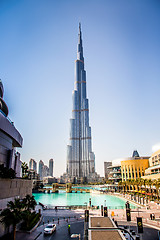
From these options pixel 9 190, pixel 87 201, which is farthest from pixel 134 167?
pixel 9 190

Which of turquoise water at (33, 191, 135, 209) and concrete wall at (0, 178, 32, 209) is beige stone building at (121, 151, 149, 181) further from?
concrete wall at (0, 178, 32, 209)

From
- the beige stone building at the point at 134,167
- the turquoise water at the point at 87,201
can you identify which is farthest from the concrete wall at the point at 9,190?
the beige stone building at the point at 134,167

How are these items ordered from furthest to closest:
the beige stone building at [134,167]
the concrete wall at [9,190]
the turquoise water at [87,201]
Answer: the beige stone building at [134,167], the turquoise water at [87,201], the concrete wall at [9,190]

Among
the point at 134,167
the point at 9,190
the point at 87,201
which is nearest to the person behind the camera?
the point at 9,190

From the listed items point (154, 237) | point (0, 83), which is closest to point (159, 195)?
point (154, 237)

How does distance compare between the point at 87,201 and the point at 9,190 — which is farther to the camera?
the point at 87,201

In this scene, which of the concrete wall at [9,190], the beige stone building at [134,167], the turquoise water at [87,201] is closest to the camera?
the concrete wall at [9,190]

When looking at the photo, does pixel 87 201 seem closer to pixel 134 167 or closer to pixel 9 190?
pixel 134 167

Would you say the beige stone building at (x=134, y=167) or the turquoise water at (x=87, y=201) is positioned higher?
the beige stone building at (x=134, y=167)

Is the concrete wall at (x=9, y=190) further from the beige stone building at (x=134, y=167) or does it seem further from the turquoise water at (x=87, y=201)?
the beige stone building at (x=134, y=167)

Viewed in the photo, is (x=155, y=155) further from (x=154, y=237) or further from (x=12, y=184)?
(x=12, y=184)

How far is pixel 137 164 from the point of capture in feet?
437

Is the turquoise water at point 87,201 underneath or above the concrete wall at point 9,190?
underneath

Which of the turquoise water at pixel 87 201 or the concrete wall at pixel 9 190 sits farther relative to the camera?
the turquoise water at pixel 87 201
